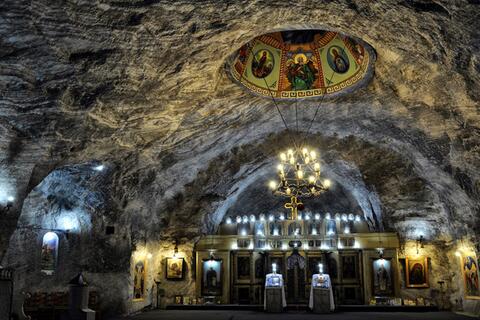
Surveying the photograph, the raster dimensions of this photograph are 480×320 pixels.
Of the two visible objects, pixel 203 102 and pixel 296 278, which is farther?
pixel 296 278

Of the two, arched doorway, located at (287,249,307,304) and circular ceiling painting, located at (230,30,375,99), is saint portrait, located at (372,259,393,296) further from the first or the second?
circular ceiling painting, located at (230,30,375,99)

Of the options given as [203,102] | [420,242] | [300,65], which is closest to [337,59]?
[300,65]

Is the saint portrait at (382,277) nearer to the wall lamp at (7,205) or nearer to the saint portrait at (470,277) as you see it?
the saint portrait at (470,277)

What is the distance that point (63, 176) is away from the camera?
520 inches

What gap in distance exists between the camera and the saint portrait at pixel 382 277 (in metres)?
18.4

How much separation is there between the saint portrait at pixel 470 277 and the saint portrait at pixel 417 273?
7.13 feet

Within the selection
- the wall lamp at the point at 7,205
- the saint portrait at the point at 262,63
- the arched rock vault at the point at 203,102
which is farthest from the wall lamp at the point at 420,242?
the wall lamp at the point at 7,205

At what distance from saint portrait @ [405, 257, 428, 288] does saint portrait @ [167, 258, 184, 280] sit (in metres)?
9.20

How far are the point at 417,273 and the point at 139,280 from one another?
429 inches

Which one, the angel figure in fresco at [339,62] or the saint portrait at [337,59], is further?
the angel figure in fresco at [339,62]

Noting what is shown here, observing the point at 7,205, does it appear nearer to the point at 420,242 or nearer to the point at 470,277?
the point at 470,277

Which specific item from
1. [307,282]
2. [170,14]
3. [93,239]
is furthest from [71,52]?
[307,282]

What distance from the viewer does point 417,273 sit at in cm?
1809

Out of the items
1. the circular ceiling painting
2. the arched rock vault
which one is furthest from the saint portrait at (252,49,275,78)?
the arched rock vault
